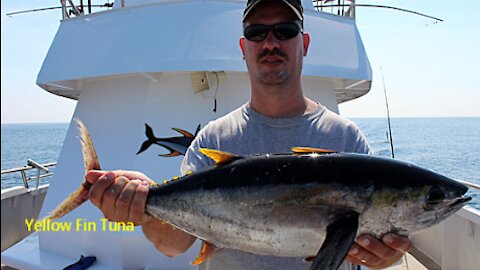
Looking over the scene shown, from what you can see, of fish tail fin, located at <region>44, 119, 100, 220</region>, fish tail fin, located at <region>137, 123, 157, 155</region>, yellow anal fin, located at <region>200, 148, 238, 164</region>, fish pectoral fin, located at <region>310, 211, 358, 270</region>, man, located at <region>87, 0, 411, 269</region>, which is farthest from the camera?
fish tail fin, located at <region>137, 123, 157, 155</region>

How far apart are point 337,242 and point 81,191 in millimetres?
1269

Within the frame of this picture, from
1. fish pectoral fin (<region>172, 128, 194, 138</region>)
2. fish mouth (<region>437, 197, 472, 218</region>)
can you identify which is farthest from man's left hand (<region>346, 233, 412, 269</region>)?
fish pectoral fin (<region>172, 128, 194, 138</region>)

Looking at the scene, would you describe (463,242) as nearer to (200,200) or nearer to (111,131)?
(200,200)

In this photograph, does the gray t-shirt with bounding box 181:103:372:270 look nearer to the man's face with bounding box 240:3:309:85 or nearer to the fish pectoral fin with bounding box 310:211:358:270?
the man's face with bounding box 240:3:309:85

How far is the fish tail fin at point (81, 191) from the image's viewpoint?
5.96 feet

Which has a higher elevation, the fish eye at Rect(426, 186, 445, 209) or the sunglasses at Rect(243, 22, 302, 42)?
the sunglasses at Rect(243, 22, 302, 42)

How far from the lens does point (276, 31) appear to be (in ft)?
6.63

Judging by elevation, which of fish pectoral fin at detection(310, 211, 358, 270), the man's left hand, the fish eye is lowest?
the man's left hand

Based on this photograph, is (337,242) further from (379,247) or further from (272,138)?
(272,138)

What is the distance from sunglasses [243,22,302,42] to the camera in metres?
2.02

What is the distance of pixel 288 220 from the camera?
1.55 metres

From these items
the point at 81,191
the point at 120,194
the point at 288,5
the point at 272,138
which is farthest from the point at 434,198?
the point at 81,191

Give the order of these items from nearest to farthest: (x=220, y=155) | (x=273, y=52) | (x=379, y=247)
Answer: (x=379, y=247)
(x=220, y=155)
(x=273, y=52)

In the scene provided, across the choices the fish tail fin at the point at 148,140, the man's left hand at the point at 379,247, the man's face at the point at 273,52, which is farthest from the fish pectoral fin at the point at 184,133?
the man's left hand at the point at 379,247
